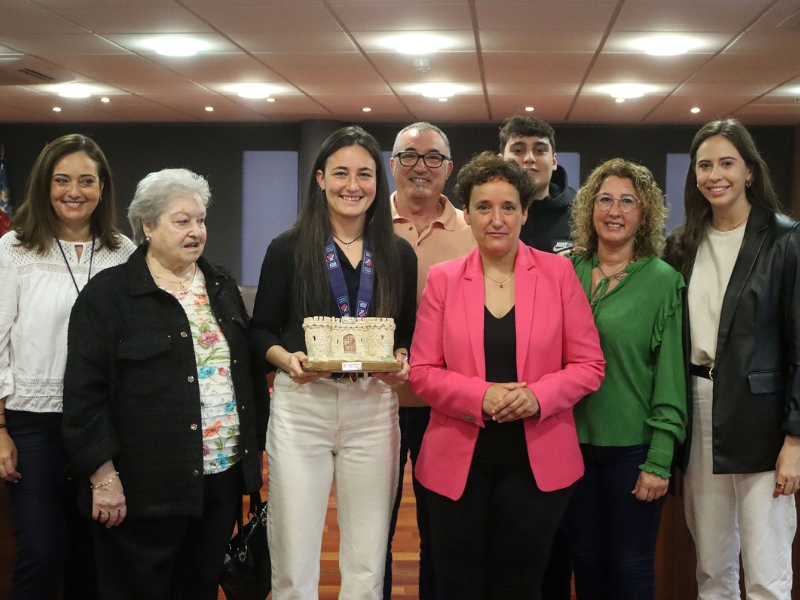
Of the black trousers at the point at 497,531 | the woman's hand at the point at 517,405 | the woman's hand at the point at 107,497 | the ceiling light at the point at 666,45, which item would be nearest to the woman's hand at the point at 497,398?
the woman's hand at the point at 517,405

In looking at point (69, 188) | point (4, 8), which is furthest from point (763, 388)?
point (4, 8)

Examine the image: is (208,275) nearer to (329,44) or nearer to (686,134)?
(329,44)

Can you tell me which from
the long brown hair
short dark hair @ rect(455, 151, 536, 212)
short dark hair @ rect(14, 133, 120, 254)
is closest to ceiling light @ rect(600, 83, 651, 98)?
the long brown hair

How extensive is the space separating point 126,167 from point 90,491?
1025cm

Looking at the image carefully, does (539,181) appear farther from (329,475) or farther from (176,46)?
(176,46)

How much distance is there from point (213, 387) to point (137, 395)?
0.22m

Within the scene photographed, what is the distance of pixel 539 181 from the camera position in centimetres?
330

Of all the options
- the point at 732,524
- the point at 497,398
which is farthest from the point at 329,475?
the point at 732,524

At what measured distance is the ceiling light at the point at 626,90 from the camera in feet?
27.5

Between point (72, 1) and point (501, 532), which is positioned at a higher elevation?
point (72, 1)

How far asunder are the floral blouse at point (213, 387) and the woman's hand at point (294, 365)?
0.49 ft

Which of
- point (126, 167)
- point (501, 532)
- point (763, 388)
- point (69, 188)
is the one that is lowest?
point (501, 532)

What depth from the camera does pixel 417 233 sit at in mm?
3107

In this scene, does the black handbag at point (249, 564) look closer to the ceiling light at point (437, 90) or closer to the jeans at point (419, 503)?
the jeans at point (419, 503)
